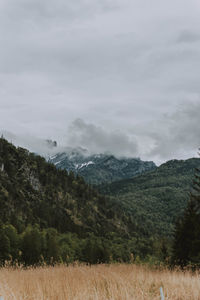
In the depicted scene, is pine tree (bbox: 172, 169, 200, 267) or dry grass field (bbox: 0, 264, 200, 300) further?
pine tree (bbox: 172, 169, 200, 267)

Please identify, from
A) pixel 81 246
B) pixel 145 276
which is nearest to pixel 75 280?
pixel 145 276

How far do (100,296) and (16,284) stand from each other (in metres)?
1.86

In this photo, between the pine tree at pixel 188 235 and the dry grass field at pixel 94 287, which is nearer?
the dry grass field at pixel 94 287

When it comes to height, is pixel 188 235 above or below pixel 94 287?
above

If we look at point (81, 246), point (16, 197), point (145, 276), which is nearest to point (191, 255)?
point (145, 276)

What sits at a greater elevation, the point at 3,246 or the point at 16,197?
the point at 16,197

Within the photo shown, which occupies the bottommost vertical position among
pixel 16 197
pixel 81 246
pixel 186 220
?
pixel 81 246

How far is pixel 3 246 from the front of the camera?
73938 mm

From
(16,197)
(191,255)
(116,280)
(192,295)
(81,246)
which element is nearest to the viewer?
(192,295)

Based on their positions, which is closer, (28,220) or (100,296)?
(100,296)

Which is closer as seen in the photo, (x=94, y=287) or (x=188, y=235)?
(x=94, y=287)

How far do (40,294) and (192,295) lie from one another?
289cm

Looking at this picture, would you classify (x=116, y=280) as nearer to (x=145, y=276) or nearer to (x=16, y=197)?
(x=145, y=276)

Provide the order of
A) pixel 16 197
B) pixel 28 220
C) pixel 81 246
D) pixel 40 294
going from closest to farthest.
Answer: pixel 40 294
pixel 81 246
pixel 28 220
pixel 16 197
